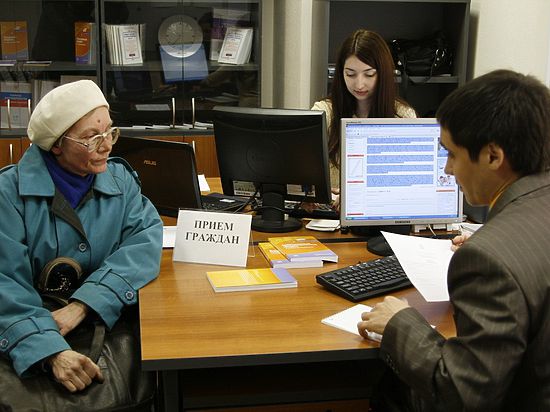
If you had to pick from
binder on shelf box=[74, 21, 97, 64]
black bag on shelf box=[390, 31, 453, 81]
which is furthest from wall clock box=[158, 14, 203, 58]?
black bag on shelf box=[390, 31, 453, 81]

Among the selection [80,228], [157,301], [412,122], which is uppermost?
[412,122]

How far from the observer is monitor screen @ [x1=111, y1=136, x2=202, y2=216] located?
252cm

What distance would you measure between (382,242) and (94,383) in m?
1.00

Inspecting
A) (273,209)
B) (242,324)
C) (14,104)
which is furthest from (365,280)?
(14,104)

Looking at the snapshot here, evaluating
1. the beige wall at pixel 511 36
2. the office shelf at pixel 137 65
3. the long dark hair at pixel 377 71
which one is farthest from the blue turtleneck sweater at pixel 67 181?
the office shelf at pixel 137 65

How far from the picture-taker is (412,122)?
7.29 feet

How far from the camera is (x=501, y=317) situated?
1176mm

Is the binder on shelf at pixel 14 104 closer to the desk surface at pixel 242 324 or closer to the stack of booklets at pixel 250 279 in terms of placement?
the desk surface at pixel 242 324

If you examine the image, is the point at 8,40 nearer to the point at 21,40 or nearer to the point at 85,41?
the point at 21,40

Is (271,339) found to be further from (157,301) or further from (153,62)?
(153,62)

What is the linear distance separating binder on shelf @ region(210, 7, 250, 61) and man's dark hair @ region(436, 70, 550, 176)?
3.29 meters

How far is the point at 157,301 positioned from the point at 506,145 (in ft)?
3.19

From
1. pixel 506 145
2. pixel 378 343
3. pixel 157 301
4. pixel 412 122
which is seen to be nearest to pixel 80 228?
pixel 157 301

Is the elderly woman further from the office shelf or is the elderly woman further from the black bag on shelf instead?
the black bag on shelf
